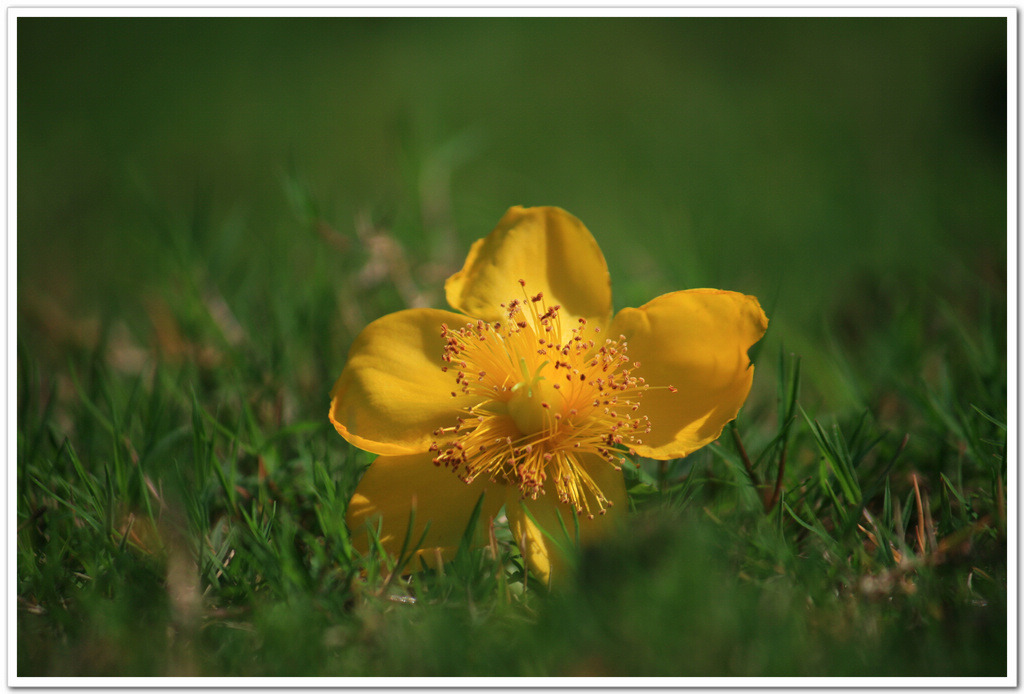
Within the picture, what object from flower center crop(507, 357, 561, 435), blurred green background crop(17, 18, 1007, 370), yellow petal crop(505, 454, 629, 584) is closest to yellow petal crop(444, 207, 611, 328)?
flower center crop(507, 357, 561, 435)

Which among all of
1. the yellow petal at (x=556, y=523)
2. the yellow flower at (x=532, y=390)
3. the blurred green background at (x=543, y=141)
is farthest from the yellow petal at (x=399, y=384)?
the blurred green background at (x=543, y=141)

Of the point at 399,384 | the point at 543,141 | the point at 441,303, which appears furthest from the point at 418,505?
the point at 543,141

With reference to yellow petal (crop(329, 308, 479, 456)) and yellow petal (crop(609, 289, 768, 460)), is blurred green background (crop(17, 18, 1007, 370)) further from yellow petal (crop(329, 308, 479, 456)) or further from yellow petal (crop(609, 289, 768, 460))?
yellow petal (crop(329, 308, 479, 456))

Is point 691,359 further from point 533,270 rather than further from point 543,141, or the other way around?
point 543,141

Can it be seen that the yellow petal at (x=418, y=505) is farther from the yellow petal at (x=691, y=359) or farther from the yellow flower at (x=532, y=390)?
the yellow petal at (x=691, y=359)
